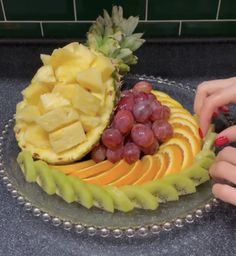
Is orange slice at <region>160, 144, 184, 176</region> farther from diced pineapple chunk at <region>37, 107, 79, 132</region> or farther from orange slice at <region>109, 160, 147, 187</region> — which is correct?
diced pineapple chunk at <region>37, 107, 79, 132</region>

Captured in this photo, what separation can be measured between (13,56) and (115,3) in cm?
28

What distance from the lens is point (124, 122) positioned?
0.82 meters

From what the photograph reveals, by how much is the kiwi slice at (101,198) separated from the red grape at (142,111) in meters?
0.17

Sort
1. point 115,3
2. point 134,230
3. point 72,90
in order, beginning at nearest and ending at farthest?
1. point 134,230
2. point 72,90
3. point 115,3

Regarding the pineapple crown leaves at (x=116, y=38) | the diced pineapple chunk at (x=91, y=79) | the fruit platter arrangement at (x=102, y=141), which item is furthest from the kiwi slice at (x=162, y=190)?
the pineapple crown leaves at (x=116, y=38)

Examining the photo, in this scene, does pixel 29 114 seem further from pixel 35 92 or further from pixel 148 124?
pixel 148 124

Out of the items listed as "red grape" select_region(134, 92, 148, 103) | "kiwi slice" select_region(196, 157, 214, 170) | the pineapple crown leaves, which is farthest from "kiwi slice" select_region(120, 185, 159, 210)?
the pineapple crown leaves

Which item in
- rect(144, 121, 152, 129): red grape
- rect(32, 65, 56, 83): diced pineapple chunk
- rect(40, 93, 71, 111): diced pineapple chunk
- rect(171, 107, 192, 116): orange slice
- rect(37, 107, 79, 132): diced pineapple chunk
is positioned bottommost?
rect(171, 107, 192, 116): orange slice

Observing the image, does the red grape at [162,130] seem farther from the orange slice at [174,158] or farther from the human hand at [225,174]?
the human hand at [225,174]

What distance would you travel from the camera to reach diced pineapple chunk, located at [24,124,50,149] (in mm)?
812

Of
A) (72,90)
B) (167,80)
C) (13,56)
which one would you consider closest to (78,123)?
(72,90)

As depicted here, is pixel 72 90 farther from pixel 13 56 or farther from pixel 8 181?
pixel 13 56

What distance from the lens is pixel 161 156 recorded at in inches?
31.9

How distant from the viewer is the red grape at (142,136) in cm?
81
